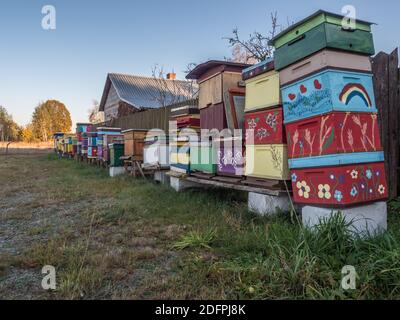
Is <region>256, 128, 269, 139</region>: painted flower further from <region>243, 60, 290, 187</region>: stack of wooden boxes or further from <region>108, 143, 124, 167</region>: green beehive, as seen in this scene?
<region>108, 143, 124, 167</region>: green beehive

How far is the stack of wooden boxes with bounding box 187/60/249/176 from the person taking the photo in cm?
392

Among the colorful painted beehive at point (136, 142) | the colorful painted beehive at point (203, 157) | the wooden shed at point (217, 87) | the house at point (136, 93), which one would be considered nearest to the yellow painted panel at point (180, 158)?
the colorful painted beehive at point (203, 157)

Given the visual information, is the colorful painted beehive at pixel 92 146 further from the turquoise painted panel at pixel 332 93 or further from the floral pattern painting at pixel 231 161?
the turquoise painted panel at pixel 332 93

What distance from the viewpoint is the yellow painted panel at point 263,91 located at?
3.13 metres

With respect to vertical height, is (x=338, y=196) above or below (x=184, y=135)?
below

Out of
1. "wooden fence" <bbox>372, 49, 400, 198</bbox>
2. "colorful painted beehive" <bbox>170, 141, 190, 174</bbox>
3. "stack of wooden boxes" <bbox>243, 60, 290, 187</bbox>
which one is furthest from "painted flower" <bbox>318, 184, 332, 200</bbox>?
"colorful painted beehive" <bbox>170, 141, 190, 174</bbox>

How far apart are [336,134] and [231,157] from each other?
158 cm

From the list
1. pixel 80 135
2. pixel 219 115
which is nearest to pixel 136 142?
pixel 219 115

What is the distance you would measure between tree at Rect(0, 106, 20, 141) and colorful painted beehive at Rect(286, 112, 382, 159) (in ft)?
175

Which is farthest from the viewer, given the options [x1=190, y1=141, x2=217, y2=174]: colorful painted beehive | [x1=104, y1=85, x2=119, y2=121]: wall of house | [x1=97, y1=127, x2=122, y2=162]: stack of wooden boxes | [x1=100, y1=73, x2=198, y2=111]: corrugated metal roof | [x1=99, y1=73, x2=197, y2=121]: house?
[x1=104, y1=85, x2=119, y2=121]: wall of house

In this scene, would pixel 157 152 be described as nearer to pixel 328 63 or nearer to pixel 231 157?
pixel 231 157

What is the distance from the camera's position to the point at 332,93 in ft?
8.14

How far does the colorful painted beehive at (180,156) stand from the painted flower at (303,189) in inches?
94.1
